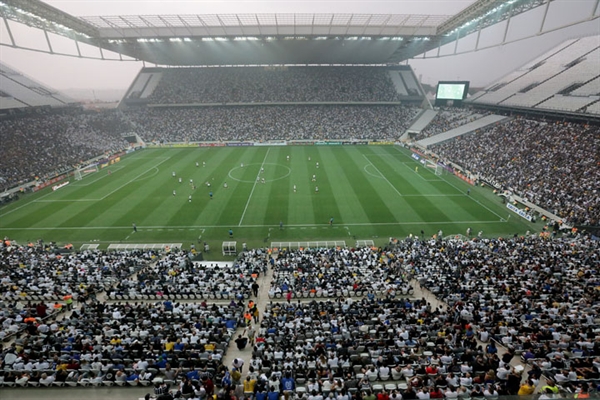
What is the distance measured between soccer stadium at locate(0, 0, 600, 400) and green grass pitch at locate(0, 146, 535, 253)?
1.07 ft

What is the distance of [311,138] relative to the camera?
70938 millimetres

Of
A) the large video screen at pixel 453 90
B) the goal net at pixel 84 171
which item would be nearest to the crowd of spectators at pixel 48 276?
the goal net at pixel 84 171

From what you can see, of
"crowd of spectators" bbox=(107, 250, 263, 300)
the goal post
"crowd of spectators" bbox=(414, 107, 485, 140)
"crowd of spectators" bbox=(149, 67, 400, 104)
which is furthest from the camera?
"crowd of spectators" bbox=(149, 67, 400, 104)

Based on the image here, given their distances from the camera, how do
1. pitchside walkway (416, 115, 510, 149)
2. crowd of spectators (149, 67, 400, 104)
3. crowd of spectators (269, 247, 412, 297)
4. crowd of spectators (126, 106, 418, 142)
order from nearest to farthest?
crowd of spectators (269, 247, 412, 297) → pitchside walkway (416, 115, 510, 149) → crowd of spectators (126, 106, 418, 142) → crowd of spectators (149, 67, 400, 104)

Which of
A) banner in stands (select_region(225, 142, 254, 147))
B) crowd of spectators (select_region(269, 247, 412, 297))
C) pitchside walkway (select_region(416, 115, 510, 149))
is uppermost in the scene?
pitchside walkway (select_region(416, 115, 510, 149))

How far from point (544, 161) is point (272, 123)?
5271cm

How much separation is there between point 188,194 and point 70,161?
2596 cm

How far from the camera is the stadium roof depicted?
48812 mm

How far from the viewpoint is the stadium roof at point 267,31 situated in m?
48.8

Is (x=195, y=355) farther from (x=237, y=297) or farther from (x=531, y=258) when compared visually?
(x=531, y=258)

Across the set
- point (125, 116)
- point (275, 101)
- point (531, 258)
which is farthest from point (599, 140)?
point (125, 116)

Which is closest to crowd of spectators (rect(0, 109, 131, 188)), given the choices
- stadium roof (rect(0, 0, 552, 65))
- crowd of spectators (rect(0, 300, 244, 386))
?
stadium roof (rect(0, 0, 552, 65))

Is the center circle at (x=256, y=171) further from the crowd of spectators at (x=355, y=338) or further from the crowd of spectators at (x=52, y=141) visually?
→ the crowd of spectators at (x=355, y=338)

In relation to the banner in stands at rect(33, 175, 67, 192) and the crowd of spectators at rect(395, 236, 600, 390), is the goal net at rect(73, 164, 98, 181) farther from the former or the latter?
the crowd of spectators at rect(395, 236, 600, 390)
